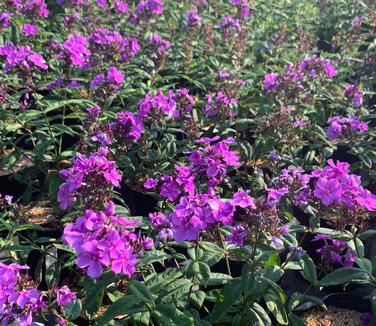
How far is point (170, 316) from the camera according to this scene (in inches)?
70.9

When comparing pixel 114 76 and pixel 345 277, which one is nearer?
pixel 345 277

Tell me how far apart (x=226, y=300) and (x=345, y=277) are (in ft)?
1.54

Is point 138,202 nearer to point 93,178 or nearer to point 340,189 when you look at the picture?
point 93,178

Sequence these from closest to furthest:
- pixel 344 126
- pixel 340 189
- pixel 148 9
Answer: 1. pixel 340 189
2. pixel 344 126
3. pixel 148 9

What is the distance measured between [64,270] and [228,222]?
3.74 feet

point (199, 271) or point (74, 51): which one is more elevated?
point (74, 51)

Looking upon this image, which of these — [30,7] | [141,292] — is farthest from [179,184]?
[30,7]

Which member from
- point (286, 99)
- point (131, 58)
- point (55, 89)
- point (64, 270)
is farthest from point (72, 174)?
point (131, 58)

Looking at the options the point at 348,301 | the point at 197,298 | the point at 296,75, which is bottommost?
the point at 348,301

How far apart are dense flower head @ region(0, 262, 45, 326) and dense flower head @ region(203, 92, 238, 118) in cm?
177

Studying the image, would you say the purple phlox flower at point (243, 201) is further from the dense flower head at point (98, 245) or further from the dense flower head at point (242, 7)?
the dense flower head at point (242, 7)

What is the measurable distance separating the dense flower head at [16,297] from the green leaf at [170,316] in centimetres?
41

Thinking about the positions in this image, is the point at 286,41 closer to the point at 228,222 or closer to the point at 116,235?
the point at 228,222

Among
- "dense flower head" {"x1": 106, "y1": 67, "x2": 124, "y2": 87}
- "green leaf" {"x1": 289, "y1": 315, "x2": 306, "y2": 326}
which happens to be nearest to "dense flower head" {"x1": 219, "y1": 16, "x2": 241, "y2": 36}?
"dense flower head" {"x1": 106, "y1": 67, "x2": 124, "y2": 87}
